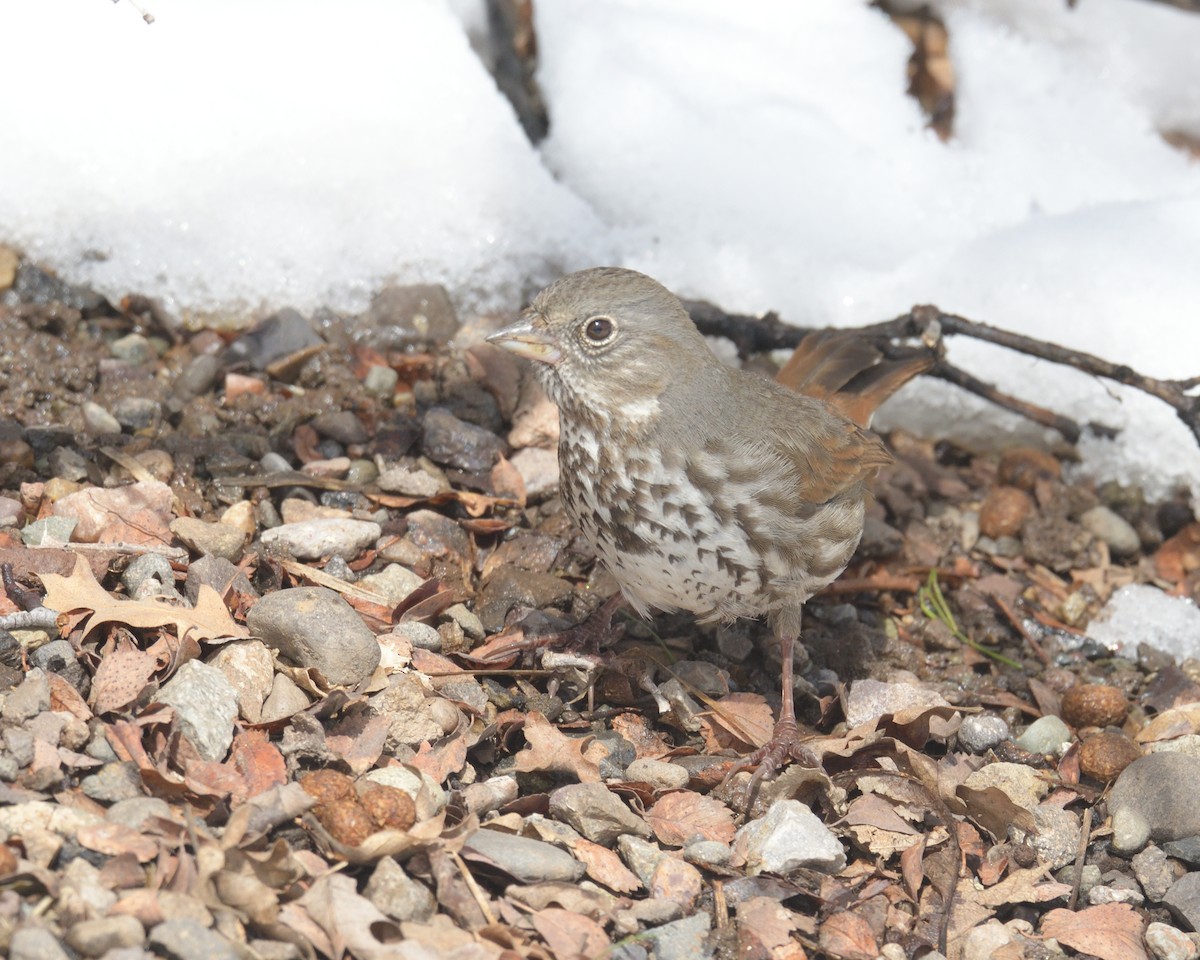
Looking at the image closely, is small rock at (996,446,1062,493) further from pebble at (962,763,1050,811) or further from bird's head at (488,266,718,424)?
bird's head at (488,266,718,424)

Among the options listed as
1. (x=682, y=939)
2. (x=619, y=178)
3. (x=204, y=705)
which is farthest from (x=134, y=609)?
(x=619, y=178)

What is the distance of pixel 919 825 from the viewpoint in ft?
12.9

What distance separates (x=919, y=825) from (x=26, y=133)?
4141 millimetres

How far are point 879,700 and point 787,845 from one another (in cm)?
93

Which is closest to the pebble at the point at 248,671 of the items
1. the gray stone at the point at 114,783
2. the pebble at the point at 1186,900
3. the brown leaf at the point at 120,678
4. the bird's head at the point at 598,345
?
the brown leaf at the point at 120,678

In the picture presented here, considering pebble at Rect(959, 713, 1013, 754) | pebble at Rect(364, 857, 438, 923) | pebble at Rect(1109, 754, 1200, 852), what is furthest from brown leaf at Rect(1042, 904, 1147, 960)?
pebble at Rect(364, 857, 438, 923)

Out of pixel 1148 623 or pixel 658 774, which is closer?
pixel 658 774

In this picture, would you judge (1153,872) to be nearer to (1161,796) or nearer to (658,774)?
(1161,796)

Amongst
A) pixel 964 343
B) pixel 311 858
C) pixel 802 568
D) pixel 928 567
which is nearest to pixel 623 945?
pixel 311 858

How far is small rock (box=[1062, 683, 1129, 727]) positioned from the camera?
458 centimetres

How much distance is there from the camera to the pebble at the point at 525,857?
3.29 meters

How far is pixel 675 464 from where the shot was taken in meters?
4.03

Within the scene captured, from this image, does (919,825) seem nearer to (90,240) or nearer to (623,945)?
(623,945)

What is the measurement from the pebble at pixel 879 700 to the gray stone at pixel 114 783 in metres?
2.21
